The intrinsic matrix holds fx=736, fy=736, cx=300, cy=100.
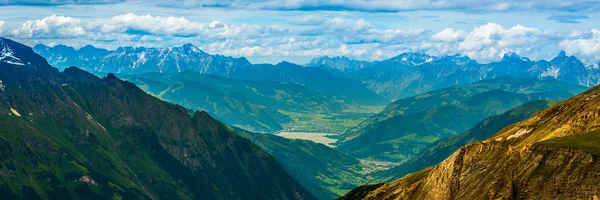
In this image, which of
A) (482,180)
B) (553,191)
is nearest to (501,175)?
(482,180)

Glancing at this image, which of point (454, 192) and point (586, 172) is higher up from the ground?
point (586, 172)

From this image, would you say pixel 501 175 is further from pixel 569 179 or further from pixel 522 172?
pixel 569 179

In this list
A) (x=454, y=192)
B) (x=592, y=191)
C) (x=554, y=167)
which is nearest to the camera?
(x=592, y=191)

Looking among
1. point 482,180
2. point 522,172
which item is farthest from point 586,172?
point 482,180

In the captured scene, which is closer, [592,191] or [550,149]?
[592,191]

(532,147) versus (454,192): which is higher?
(532,147)

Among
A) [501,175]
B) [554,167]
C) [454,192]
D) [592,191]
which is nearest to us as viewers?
[592,191]

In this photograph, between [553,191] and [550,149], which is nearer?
[553,191]

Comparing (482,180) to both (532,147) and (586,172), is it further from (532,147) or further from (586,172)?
(586,172)

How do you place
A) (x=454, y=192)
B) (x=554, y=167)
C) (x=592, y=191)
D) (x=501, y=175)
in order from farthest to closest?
(x=454, y=192) → (x=501, y=175) → (x=554, y=167) → (x=592, y=191)
